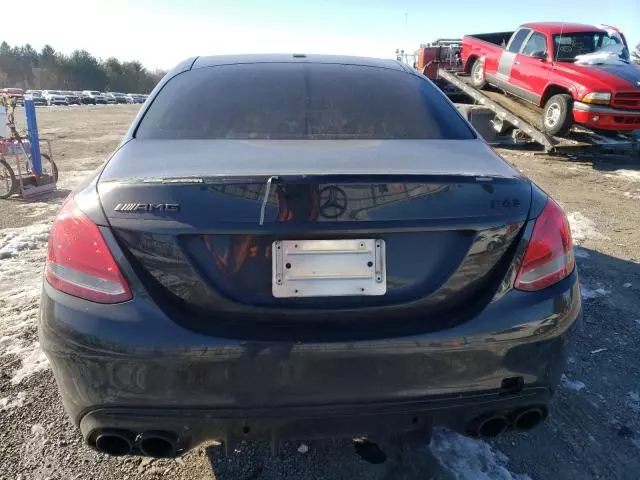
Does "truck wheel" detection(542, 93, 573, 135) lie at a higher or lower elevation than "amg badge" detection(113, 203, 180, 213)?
lower

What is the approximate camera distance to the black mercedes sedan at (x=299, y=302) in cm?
158

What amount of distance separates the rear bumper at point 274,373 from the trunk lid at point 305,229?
9cm

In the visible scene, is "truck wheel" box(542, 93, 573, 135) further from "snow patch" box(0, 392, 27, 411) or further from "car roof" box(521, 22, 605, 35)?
"snow patch" box(0, 392, 27, 411)

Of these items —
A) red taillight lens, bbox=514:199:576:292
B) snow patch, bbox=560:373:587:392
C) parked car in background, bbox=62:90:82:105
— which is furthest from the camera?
parked car in background, bbox=62:90:82:105

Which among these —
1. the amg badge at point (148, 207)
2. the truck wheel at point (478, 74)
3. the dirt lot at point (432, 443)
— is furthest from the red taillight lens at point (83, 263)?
the truck wheel at point (478, 74)

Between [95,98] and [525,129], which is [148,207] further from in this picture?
[95,98]

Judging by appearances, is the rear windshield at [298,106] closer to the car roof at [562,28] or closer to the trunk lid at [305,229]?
the trunk lid at [305,229]

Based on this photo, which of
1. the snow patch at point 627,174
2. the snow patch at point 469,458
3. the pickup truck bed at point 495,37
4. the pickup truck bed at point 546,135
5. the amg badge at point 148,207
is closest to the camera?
the amg badge at point 148,207

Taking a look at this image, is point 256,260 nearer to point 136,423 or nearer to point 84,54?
point 136,423

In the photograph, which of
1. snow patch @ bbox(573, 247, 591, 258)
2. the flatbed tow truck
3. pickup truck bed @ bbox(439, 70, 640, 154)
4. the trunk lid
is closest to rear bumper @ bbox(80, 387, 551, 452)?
the trunk lid

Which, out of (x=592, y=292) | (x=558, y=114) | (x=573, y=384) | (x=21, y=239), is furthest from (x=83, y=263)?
(x=558, y=114)

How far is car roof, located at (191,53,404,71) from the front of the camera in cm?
297

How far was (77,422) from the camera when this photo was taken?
5.65ft

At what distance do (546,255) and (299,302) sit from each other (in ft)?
2.83
